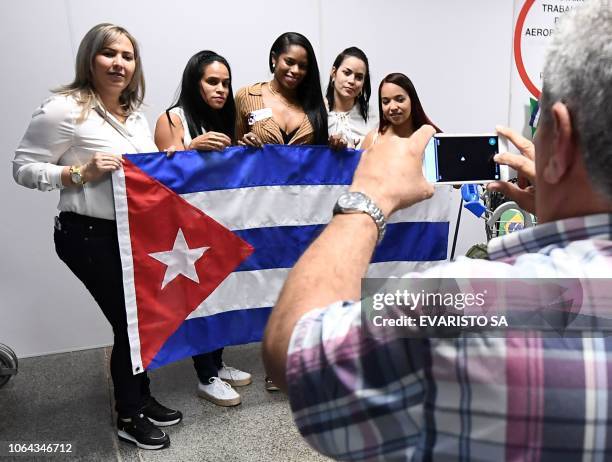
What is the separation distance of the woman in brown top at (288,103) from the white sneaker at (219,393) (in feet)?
3.80

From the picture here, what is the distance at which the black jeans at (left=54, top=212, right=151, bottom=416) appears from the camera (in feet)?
6.27

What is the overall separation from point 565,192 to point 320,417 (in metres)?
0.29

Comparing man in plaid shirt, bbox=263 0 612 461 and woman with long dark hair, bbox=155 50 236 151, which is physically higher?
woman with long dark hair, bbox=155 50 236 151

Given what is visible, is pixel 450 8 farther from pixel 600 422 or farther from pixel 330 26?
pixel 600 422

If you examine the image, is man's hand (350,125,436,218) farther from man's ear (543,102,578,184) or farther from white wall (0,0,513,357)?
white wall (0,0,513,357)

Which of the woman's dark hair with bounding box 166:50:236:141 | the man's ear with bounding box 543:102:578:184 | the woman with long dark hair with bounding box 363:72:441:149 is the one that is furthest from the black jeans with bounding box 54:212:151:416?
the man's ear with bounding box 543:102:578:184

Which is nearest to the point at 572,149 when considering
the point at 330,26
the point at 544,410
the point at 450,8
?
the point at 544,410

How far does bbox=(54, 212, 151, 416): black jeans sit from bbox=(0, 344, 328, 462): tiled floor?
0.71 feet

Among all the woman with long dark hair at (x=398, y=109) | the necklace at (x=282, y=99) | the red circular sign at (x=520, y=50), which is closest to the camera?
the necklace at (x=282, y=99)

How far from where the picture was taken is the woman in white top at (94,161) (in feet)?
6.11

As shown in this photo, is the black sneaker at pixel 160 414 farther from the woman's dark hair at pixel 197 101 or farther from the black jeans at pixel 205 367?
the woman's dark hair at pixel 197 101

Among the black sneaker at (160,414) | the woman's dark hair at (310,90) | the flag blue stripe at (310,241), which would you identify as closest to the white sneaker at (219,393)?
the black sneaker at (160,414)

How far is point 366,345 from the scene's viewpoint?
410 mm

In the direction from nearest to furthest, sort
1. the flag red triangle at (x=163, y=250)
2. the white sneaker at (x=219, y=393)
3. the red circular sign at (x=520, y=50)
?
1. the flag red triangle at (x=163, y=250)
2. the white sneaker at (x=219, y=393)
3. the red circular sign at (x=520, y=50)
